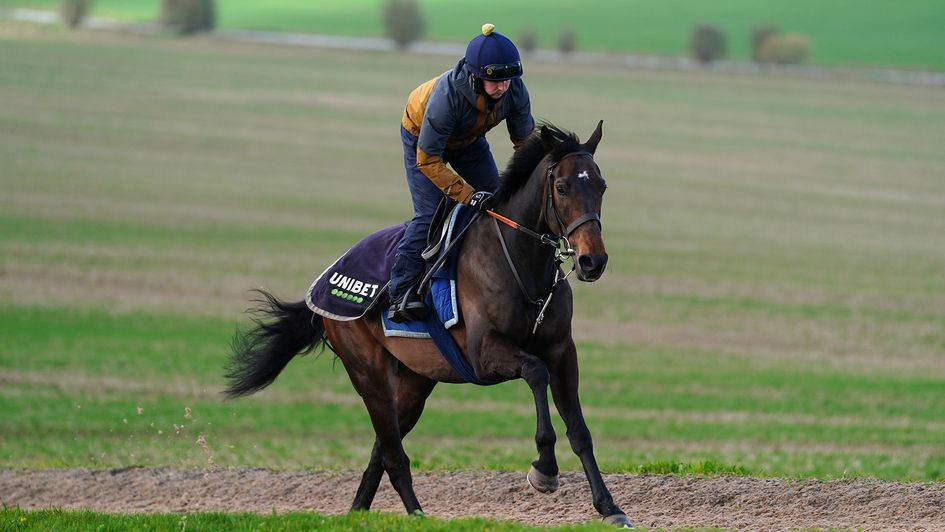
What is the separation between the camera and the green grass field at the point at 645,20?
372 ft

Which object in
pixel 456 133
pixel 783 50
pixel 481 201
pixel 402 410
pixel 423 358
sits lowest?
pixel 783 50

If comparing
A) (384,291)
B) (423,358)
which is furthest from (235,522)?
(384,291)

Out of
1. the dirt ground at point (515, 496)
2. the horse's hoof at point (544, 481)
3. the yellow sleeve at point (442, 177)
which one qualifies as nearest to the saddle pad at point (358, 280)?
the yellow sleeve at point (442, 177)

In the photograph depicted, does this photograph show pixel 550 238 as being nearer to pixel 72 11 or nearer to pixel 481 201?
pixel 481 201

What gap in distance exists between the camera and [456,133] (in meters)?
9.02

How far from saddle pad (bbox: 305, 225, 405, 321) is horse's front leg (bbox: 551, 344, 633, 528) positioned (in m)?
1.60

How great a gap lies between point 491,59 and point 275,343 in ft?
11.1

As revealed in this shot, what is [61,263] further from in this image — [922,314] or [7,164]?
[922,314]

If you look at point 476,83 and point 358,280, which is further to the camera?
point 358,280

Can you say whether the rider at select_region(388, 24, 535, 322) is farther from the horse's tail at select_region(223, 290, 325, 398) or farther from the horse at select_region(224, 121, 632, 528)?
the horse's tail at select_region(223, 290, 325, 398)

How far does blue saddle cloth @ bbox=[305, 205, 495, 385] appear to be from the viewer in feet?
29.3

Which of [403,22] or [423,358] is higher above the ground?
[423,358]

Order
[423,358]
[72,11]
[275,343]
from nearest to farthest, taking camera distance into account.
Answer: [423,358] → [275,343] → [72,11]

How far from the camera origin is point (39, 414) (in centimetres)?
1664
